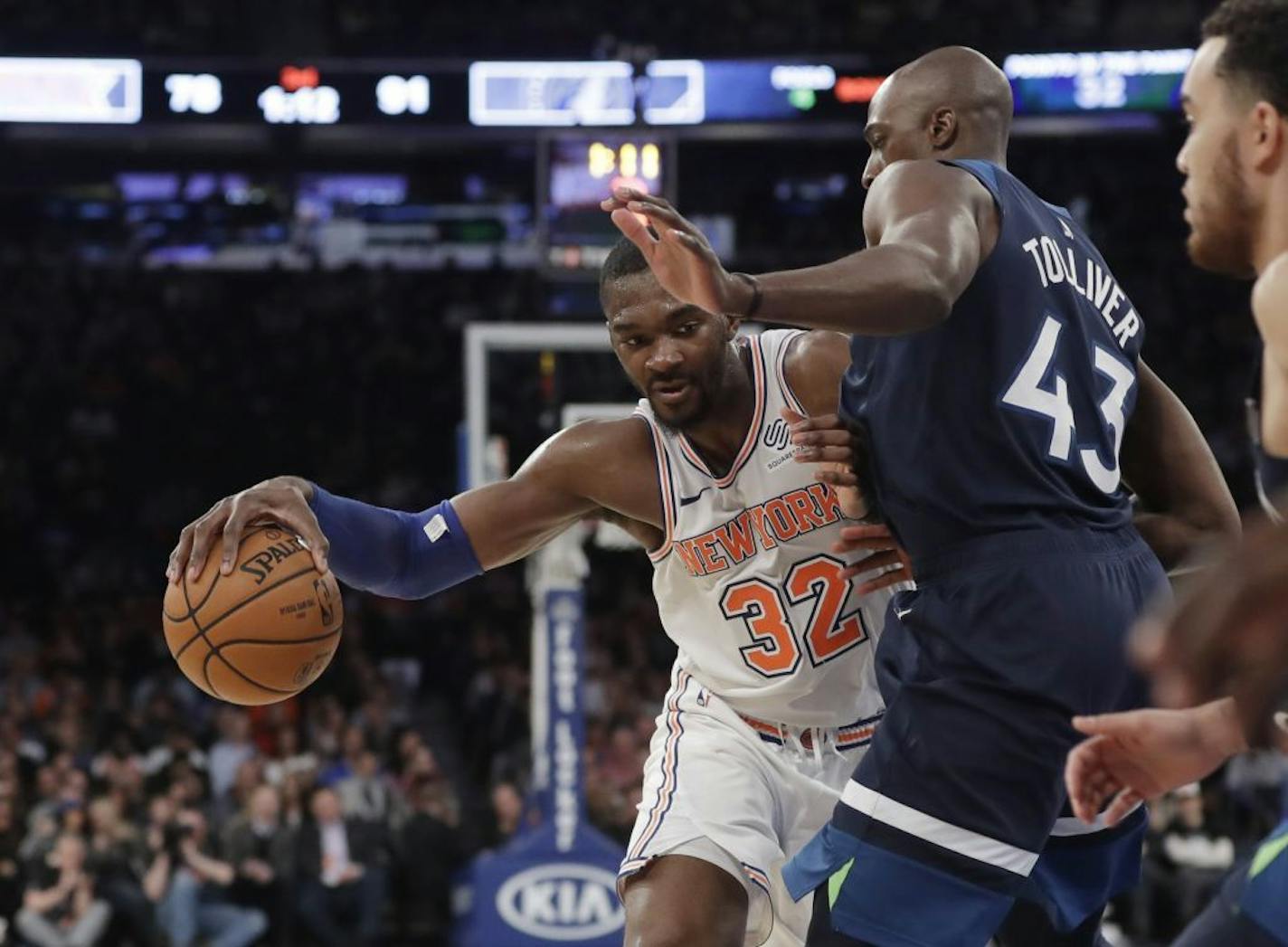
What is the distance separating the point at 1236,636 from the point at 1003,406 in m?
1.11

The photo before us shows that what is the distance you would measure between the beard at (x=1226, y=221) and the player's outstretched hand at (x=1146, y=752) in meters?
0.63

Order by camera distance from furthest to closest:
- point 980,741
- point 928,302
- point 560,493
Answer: point 560,493 < point 980,741 < point 928,302

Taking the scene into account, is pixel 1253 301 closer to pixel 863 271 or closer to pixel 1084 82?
pixel 863 271

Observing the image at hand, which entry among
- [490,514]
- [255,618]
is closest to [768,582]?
[490,514]

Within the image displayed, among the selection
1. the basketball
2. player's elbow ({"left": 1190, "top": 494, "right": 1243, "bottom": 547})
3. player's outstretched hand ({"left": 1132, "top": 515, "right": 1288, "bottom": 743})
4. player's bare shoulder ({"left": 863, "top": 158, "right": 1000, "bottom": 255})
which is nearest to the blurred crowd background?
the basketball

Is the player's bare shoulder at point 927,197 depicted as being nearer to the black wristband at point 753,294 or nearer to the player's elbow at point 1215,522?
the black wristband at point 753,294

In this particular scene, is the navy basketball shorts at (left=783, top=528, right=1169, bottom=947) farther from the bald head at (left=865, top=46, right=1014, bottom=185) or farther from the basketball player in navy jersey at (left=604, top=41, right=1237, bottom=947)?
the bald head at (left=865, top=46, right=1014, bottom=185)

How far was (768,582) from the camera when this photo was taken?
A: 3686 millimetres

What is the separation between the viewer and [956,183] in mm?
2711

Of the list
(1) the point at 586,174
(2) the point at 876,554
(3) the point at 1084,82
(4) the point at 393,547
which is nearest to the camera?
(2) the point at 876,554

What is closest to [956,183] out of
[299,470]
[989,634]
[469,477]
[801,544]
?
[989,634]

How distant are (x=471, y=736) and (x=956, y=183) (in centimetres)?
990

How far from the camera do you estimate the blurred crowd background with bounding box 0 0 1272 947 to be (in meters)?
9.57

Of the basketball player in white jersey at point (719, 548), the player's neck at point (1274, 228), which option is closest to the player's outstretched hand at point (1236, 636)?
the player's neck at point (1274, 228)
